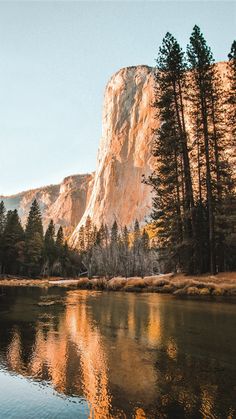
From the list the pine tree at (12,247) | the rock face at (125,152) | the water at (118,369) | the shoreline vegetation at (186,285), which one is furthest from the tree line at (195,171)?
the rock face at (125,152)

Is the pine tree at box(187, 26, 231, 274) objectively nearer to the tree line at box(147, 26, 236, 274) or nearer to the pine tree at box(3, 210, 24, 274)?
the tree line at box(147, 26, 236, 274)

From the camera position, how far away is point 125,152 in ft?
461

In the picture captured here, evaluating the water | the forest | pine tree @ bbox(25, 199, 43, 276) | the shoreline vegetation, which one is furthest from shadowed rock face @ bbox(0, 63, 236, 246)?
the water

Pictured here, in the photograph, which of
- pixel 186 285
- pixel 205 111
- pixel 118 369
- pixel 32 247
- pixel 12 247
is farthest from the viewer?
pixel 32 247

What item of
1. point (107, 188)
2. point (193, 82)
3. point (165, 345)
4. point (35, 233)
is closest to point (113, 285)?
point (193, 82)

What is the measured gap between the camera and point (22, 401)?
3441 millimetres

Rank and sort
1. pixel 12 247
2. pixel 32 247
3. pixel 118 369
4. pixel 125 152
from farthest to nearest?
pixel 125 152
pixel 32 247
pixel 12 247
pixel 118 369

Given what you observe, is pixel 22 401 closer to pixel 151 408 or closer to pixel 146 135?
pixel 151 408

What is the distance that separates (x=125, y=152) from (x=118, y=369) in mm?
138821

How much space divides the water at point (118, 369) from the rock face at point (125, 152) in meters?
116

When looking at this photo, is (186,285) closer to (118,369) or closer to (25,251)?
(118,369)

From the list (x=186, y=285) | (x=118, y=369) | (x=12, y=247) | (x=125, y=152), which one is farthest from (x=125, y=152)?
(x=118, y=369)

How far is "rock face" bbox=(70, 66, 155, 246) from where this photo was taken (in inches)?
5123

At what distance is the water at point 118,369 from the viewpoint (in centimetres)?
326
